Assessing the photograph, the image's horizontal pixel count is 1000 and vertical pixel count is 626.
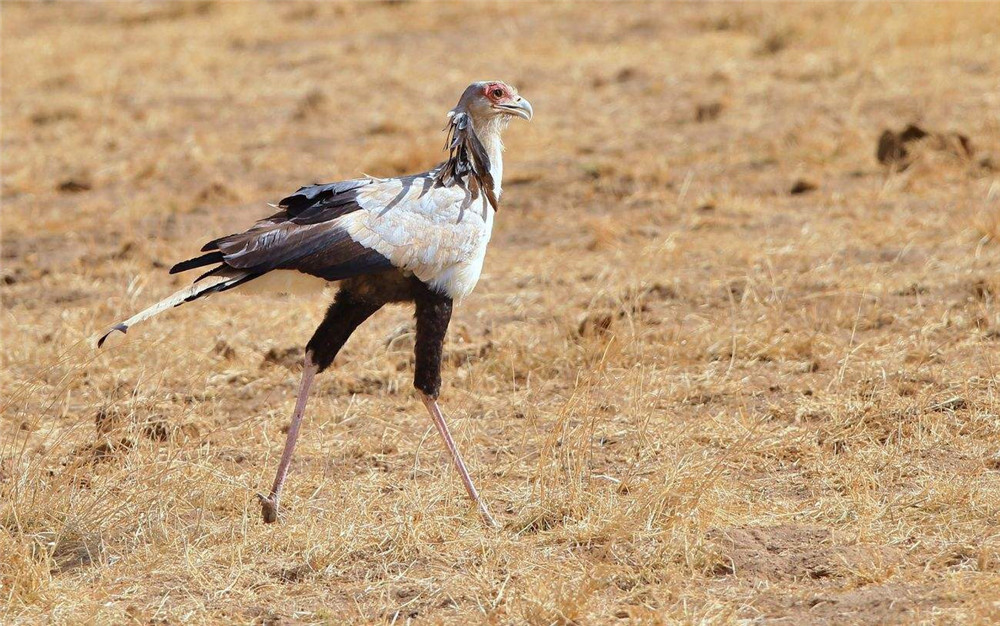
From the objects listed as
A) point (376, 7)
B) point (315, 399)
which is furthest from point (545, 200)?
point (376, 7)

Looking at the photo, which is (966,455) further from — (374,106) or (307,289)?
(374,106)

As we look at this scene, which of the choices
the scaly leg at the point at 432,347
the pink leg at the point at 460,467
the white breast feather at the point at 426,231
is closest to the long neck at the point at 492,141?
the white breast feather at the point at 426,231

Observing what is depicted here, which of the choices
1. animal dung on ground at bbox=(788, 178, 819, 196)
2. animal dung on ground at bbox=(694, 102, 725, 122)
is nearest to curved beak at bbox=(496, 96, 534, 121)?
animal dung on ground at bbox=(788, 178, 819, 196)

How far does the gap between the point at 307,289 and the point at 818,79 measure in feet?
27.0

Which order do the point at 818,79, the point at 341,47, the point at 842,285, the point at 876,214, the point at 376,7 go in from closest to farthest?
the point at 842,285, the point at 876,214, the point at 818,79, the point at 341,47, the point at 376,7

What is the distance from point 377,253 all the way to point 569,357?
6.27 feet

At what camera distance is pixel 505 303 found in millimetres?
7773

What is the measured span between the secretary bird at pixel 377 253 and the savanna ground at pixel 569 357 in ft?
1.66

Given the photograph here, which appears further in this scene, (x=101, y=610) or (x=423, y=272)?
(x=423, y=272)

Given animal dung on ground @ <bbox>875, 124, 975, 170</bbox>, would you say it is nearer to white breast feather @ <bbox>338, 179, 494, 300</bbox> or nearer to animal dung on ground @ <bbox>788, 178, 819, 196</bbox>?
animal dung on ground @ <bbox>788, 178, 819, 196</bbox>

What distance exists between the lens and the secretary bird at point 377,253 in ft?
15.9

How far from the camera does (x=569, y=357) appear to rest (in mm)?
6594

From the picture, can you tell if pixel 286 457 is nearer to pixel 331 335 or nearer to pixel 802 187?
pixel 331 335

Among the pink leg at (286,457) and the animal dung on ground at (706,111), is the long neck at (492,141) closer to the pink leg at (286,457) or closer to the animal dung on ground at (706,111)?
the pink leg at (286,457)
